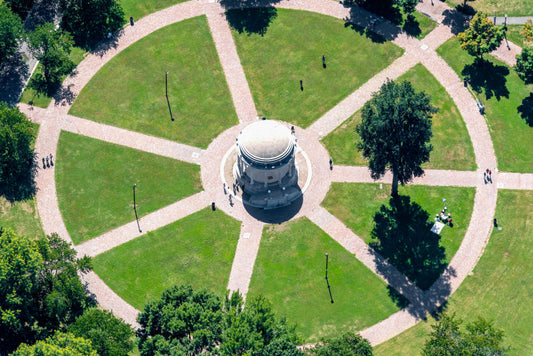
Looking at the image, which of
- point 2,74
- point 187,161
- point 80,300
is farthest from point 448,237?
point 2,74

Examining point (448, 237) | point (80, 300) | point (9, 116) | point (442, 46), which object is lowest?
point (80, 300)

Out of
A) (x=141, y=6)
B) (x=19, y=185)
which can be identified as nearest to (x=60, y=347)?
(x=19, y=185)

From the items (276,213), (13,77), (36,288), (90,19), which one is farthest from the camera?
Answer: (90,19)

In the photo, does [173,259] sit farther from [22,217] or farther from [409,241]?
[409,241]

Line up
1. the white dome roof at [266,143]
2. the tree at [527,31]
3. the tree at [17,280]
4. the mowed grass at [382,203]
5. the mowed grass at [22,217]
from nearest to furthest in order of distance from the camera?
the tree at [17,280]
the white dome roof at [266,143]
the mowed grass at [382,203]
the mowed grass at [22,217]
the tree at [527,31]

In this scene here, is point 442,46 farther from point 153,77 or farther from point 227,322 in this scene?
point 227,322

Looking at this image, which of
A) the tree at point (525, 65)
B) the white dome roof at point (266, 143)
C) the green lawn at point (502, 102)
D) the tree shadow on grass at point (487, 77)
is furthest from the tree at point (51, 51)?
the tree at point (525, 65)

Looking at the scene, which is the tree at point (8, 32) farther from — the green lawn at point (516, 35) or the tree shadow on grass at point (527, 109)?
the tree shadow on grass at point (527, 109)

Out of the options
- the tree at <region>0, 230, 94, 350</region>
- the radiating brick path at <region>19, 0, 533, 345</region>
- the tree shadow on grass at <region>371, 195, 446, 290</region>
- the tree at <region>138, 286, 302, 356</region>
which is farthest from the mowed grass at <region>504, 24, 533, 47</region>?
the tree at <region>0, 230, 94, 350</region>
